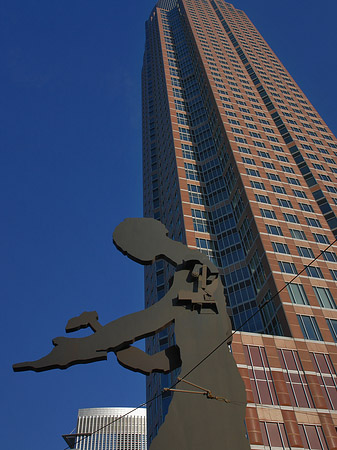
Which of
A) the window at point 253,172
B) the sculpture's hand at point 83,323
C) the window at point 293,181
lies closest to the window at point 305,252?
the window at point 293,181

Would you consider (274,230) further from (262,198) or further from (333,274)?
(333,274)

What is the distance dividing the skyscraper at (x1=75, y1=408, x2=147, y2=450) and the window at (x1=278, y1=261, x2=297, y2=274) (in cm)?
8586

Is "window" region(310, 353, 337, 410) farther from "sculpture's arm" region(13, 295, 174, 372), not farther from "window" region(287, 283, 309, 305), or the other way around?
"sculpture's arm" region(13, 295, 174, 372)

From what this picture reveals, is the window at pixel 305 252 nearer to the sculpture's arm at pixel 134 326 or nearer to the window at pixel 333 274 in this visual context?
the window at pixel 333 274

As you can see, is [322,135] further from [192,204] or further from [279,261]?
[279,261]

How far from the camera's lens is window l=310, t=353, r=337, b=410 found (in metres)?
32.9

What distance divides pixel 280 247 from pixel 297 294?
670 cm

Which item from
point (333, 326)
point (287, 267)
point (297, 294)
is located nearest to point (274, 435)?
point (333, 326)

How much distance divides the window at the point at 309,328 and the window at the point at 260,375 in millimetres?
5254

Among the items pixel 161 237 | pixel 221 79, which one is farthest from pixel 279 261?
pixel 221 79

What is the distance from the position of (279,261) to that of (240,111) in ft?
109

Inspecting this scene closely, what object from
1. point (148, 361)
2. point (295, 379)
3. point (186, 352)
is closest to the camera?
point (186, 352)

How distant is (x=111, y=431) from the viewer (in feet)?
380

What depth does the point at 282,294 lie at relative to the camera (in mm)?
40375
